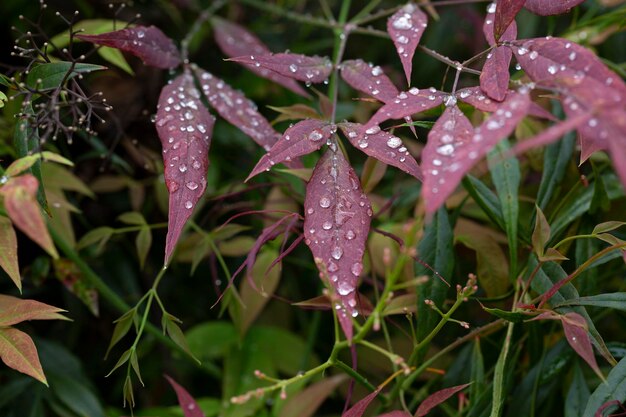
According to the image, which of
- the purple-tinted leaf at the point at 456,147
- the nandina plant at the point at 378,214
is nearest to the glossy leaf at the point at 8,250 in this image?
the nandina plant at the point at 378,214

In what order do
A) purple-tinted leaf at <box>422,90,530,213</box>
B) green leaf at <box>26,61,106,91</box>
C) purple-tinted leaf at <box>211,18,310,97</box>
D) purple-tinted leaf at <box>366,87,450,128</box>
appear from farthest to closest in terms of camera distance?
purple-tinted leaf at <box>211,18,310,97</box>
green leaf at <box>26,61,106,91</box>
purple-tinted leaf at <box>366,87,450,128</box>
purple-tinted leaf at <box>422,90,530,213</box>

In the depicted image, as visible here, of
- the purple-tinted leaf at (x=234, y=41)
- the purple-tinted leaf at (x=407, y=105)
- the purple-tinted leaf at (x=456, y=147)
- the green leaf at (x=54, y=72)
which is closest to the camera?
the purple-tinted leaf at (x=456, y=147)

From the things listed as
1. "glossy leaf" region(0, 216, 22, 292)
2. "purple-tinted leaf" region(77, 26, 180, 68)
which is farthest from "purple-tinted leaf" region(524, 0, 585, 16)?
"glossy leaf" region(0, 216, 22, 292)

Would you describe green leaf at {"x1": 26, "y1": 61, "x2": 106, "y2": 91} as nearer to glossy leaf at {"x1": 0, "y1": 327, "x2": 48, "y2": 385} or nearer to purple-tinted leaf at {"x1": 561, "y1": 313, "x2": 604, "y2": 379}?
glossy leaf at {"x1": 0, "y1": 327, "x2": 48, "y2": 385}

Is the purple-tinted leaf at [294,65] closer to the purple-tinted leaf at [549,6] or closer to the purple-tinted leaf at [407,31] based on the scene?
the purple-tinted leaf at [407,31]

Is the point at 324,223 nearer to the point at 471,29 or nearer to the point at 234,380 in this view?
the point at 234,380
